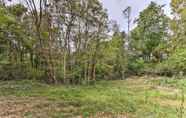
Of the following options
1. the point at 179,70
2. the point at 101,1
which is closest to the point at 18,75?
the point at 101,1

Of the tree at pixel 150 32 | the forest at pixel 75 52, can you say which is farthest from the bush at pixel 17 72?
the tree at pixel 150 32

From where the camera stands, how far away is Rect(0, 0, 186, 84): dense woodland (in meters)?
21.5

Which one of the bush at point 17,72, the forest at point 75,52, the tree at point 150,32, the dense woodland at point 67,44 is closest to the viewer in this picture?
the forest at point 75,52

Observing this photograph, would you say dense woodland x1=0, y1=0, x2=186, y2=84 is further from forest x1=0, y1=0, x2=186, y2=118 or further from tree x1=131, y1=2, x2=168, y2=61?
tree x1=131, y1=2, x2=168, y2=61

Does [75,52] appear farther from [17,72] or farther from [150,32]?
[150,32]

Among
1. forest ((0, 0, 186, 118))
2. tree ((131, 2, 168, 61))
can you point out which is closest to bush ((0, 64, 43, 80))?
forest ((0, 0, 186, 118))

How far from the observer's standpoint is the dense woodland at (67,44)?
21.5 meters

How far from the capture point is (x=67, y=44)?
80.6 feet

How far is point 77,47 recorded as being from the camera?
26.1m

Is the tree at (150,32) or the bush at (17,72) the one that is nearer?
the bush at (17,72)

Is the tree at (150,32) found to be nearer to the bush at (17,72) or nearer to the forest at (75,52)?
the forest at (75,52)

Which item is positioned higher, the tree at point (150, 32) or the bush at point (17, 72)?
the tree at point (150, 32)

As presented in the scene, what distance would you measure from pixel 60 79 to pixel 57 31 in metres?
4.50

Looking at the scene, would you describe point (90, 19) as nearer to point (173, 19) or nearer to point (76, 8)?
point (76, 8)
